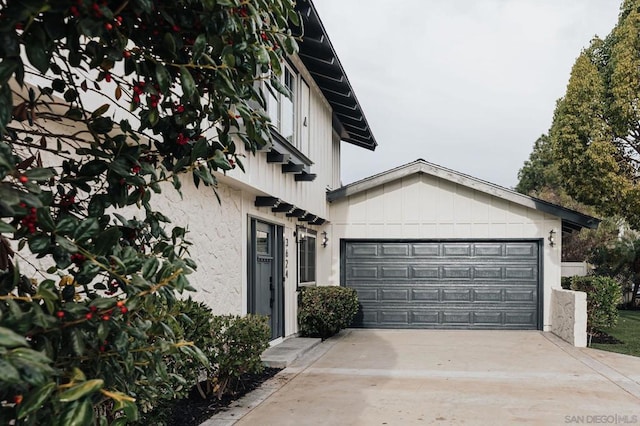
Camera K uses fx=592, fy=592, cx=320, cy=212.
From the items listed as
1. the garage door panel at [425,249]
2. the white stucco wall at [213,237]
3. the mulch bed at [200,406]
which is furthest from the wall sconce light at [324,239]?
the mulch bed at [200,406]

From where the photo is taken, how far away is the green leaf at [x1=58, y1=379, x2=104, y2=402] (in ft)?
4.36

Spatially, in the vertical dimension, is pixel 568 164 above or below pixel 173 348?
above

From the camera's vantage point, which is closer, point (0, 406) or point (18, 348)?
point (18, 348)

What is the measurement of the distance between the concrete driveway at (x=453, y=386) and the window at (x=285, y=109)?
398 cm

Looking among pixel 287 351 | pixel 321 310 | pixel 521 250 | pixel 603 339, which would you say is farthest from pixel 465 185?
pixel 287 351

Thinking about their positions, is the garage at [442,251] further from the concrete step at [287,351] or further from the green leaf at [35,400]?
the green leaf at [35,400]

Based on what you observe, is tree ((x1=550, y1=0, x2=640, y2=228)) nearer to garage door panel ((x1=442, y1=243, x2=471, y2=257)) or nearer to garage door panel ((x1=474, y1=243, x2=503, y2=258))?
garage door panel ((x1=474, y1=243, x2=503, y2=258))

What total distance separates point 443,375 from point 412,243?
6503 millimetres

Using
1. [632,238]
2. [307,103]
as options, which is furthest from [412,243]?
[632,238]

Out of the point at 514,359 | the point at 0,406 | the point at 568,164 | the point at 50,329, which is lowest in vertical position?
the point at 514,359

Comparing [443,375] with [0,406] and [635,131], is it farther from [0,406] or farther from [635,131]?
[635,131]

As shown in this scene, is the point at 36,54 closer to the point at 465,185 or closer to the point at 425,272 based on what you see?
the point at 465,185

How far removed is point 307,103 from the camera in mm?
12297

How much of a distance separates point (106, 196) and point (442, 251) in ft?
44.3
